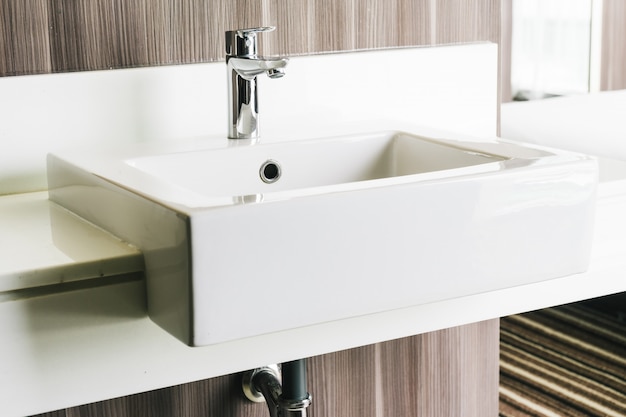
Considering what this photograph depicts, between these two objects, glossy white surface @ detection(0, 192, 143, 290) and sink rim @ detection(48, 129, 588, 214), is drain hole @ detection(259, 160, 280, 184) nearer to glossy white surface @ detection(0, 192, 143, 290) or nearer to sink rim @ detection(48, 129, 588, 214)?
sink rim @ detection(48, 129, 588, 214)

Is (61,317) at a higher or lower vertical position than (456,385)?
higher

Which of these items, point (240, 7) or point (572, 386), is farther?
point (572, 386)

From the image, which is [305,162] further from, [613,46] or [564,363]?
[613,46]

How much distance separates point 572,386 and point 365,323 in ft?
5.18

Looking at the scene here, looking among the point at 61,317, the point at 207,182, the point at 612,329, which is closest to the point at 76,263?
the point at 61,317

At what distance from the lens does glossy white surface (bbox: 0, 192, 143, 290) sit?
2.42 ft

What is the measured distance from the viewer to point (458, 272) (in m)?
0.80

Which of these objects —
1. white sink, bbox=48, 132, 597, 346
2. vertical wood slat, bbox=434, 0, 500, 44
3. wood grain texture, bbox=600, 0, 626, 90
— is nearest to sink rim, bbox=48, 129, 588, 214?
white sink, bbox=48, 132, 597, 346

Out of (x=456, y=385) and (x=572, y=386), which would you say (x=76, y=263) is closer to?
(x=456, y=385)

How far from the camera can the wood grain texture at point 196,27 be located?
1.04 meters

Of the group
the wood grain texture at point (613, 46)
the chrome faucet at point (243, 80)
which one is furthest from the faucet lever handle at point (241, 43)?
the wood grain texture at point (613, 46)

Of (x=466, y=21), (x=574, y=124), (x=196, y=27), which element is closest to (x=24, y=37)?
(x=196, y=27)

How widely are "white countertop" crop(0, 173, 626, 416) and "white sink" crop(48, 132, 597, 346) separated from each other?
0.17ft

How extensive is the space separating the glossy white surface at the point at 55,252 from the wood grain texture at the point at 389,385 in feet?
1.11
